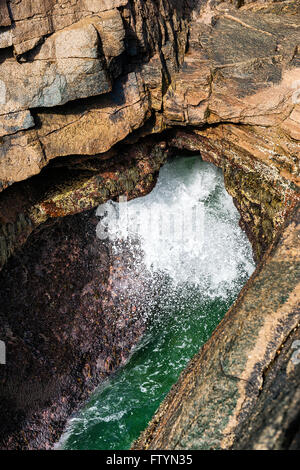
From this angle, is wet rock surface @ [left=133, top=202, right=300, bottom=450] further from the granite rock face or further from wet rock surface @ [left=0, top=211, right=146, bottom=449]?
the granite rock face

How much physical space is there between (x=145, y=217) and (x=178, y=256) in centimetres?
71

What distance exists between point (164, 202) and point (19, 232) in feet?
6.88

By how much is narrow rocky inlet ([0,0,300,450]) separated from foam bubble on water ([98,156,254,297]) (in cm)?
2

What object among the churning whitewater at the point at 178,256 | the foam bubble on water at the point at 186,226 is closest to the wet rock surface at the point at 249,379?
the churning whitewater at the point at 178,256

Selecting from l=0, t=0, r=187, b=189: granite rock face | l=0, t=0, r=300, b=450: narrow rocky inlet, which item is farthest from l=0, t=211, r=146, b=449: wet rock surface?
l=0, t=0, r=187, b=189: granite rock face

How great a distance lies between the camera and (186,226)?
21.4ft

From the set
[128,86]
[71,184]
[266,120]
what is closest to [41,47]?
[128,86]

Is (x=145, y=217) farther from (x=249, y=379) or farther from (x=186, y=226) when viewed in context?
(x=249, y=379)

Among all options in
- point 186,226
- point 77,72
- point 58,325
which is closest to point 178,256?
point 186,226

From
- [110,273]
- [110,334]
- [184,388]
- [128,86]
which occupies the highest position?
[128,86]

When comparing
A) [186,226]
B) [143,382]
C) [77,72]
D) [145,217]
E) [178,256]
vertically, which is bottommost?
[143,382]

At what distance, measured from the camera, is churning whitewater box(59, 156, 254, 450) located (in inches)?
Answer: 242
